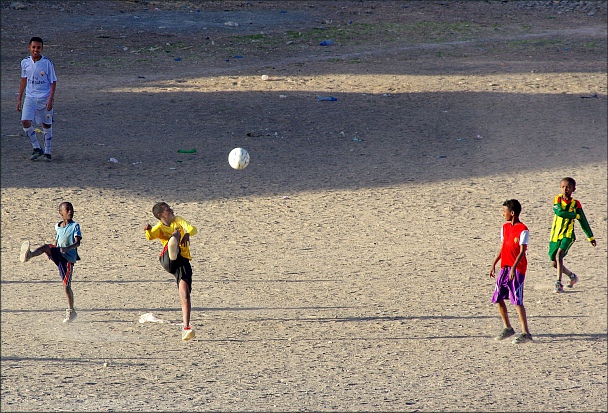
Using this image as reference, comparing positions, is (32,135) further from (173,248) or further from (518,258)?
(518,258)

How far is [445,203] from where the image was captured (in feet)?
36.3

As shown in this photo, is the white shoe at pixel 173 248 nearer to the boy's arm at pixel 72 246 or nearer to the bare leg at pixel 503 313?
the boy's arm at pixel 72 246

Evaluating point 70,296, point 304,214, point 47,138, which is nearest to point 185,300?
point 70,296

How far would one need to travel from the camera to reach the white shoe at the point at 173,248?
20.9 feet

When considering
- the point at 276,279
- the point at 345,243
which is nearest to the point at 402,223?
the point at 345,243

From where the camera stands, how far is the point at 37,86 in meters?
11.7

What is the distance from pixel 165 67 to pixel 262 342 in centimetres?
1381

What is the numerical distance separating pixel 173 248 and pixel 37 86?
6417mm

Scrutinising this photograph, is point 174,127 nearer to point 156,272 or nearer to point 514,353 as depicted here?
point 156,272

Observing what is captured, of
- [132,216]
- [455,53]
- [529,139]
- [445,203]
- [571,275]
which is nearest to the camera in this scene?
[571,275]

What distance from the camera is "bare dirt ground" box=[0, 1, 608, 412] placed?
5.93 metres

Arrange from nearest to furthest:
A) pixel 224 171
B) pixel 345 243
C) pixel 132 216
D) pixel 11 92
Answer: pixel 345 243 < pixel 132 216 < pixel 224 171 < pixel 11 92

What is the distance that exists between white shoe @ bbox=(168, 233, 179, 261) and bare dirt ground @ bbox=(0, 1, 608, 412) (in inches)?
28.4

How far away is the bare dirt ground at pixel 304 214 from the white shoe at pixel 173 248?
0.72 meters
